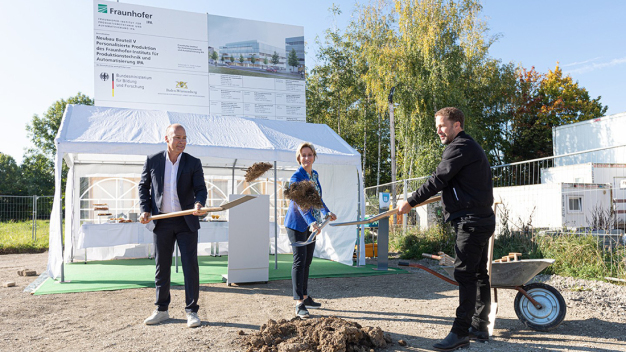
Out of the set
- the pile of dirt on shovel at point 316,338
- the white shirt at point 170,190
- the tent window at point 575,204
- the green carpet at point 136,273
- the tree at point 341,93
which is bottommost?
the green carpet at point 136,273

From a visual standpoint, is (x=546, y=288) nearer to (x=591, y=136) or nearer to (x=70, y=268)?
(x=70, y=268)

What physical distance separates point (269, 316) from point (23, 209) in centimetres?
1305

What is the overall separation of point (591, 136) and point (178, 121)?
15.2 meters

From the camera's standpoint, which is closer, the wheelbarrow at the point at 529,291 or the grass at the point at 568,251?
the wheelbarrow at the point at 529,291

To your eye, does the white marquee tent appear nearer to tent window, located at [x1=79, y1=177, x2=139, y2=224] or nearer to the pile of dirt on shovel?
tent window, located at [x1=79, y1=177, x2=139, y2=224]

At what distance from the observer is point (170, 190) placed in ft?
13.6

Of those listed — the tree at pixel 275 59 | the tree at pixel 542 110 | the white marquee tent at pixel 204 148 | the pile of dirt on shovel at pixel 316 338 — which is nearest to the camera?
Result: the pile of dirt on shovel at pixel 316 338

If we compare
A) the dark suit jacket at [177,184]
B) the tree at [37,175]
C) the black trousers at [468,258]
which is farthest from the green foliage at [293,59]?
the tree at [37,175]

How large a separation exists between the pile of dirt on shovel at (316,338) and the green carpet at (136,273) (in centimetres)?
352

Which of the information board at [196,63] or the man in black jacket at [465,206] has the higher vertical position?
the information board at [196,63]

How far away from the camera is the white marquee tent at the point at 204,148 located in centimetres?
661

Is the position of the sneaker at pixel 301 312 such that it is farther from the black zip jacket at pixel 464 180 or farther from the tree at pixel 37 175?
the tree at pixel 37 175

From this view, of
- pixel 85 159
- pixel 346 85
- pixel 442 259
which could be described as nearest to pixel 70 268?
pixel 85 159

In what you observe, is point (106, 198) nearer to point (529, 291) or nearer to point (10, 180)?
point (529, 291)
